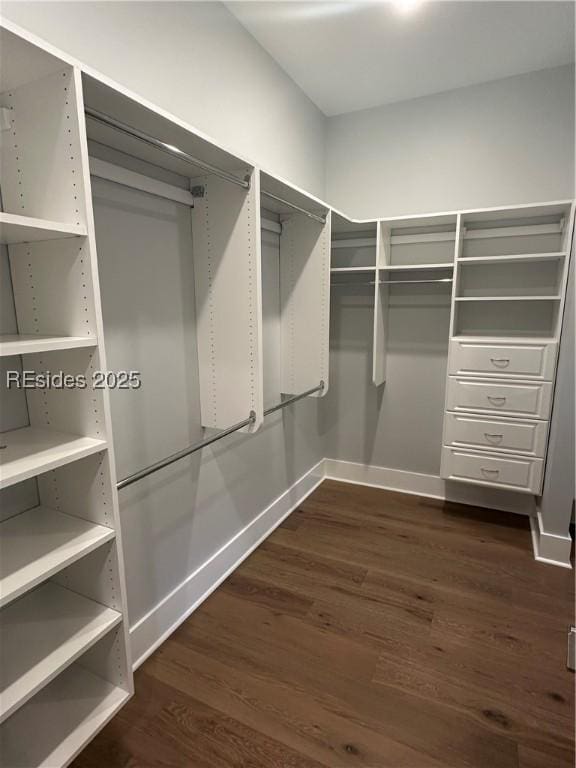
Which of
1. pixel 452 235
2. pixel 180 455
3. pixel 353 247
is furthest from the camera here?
pixel 353 247

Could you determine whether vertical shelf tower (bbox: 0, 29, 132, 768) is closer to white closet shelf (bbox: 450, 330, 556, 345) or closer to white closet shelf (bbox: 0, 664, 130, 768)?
white closet shelf (bbox: 0, 664, 130, 768)

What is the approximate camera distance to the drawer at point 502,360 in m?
2.36

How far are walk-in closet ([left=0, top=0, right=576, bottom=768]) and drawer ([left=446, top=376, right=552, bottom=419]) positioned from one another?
0.01 m

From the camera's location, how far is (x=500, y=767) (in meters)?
1.32

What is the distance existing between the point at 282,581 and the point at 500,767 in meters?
1.15

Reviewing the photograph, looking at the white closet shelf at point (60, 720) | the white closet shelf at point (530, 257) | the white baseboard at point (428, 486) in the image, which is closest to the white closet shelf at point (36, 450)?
the white closet shelf at point (60, 720)

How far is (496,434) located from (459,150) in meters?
1.87

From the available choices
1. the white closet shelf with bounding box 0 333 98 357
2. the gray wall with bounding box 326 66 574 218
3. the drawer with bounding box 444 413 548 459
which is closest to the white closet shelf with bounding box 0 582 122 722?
the white closet shelf with bounding box 0 333 98 357

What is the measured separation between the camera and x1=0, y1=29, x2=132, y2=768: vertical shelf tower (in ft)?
3.22

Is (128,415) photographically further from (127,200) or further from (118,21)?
(118,21)

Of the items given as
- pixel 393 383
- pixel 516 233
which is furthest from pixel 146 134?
pixel 393 383

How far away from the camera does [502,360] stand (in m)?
2.48

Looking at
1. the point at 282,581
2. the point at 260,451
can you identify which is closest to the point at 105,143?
the point at 260,451

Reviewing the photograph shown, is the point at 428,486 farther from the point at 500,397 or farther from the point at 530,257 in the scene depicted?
the point at 530,257
